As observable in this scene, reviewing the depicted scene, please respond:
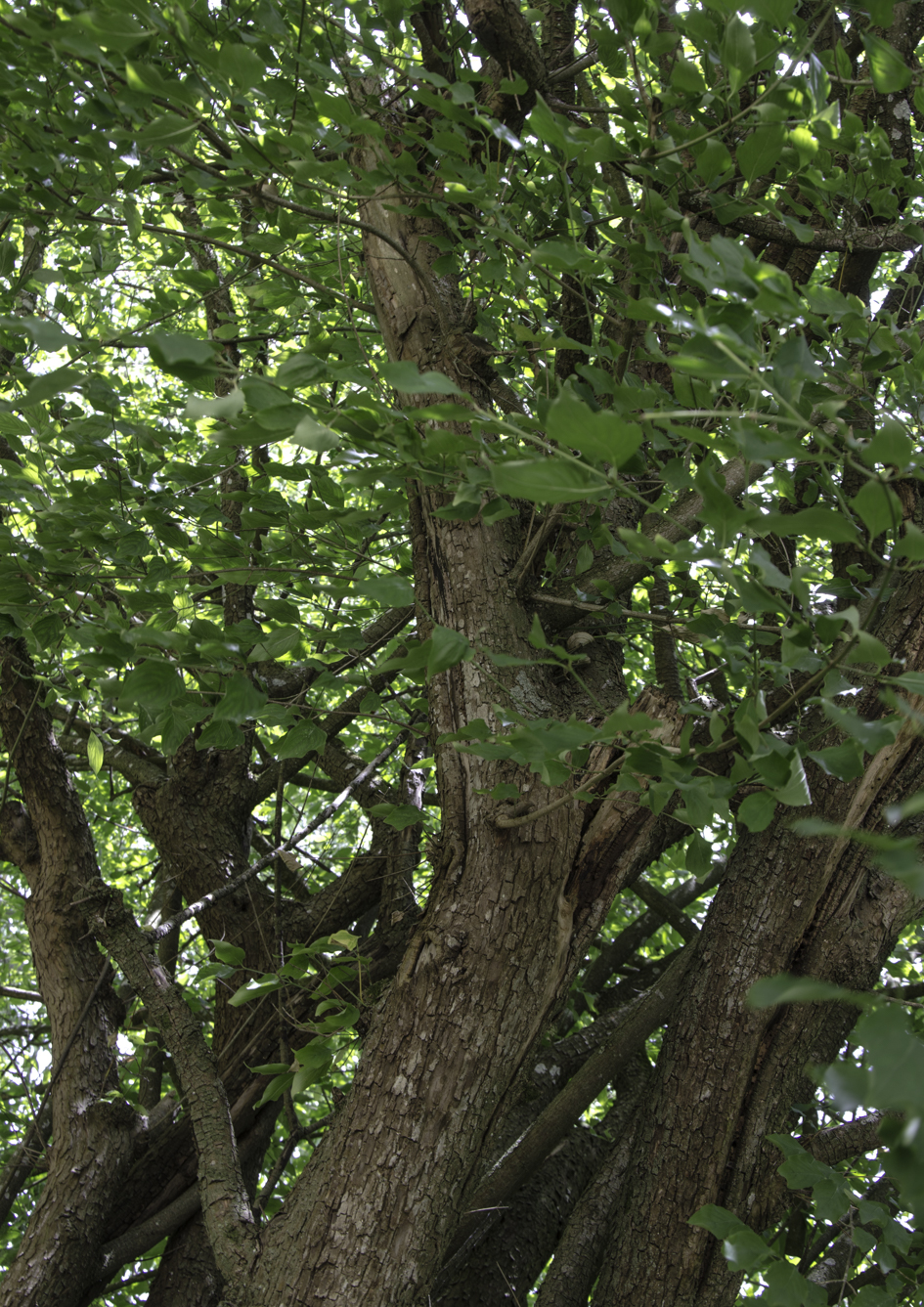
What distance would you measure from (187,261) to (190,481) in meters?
1.74

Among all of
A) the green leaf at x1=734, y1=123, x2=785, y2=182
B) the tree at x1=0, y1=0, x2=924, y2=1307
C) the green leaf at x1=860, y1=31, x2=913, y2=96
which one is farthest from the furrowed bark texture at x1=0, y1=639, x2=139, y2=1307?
the green leaf at x1=860, y1=31, x2=913, y2=96

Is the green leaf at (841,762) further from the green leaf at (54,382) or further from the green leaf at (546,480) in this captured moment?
the green leaf at (54,382)

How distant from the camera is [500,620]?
7.23ft

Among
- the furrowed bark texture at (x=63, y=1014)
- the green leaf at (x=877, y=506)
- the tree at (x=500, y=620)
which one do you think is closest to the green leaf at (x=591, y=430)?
the tree at (x=500, y=620)

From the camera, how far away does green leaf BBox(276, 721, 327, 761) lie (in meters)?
1.72

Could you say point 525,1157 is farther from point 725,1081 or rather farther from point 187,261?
point 187,261

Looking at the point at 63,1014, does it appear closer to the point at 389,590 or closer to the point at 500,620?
the point at 500,620

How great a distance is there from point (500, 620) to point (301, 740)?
0.67 meters

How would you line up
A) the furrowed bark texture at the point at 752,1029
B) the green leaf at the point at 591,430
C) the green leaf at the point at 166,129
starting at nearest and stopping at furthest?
the green leaf at the point at 591,430, the green leaf at the point at 166,129, the furrowed bark texture at the point at 752,1029

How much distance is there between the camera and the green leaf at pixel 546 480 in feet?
2.95

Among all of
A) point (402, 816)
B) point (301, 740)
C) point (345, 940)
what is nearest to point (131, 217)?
point (301, 740)

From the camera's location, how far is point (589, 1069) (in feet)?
9.03

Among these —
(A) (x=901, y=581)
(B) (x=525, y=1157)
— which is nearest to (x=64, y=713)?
(B) (x=525, y=1157)

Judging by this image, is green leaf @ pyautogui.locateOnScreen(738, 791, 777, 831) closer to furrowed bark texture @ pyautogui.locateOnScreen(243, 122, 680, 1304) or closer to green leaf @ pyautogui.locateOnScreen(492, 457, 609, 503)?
furrowed bark texture @ pyautogui.locateOnScreen(243, 122, 680, 1304)
